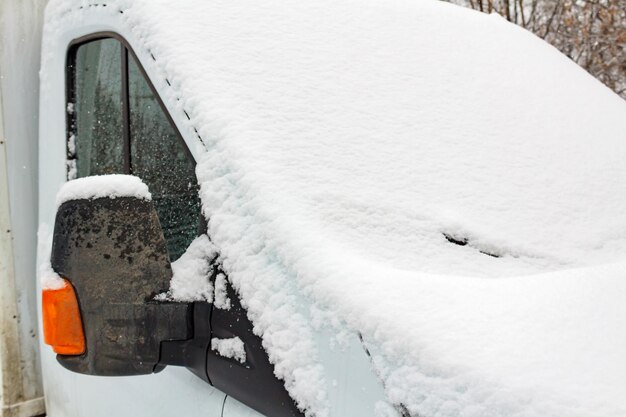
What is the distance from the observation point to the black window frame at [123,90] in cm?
148

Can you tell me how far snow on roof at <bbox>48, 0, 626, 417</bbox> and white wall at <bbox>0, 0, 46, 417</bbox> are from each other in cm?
12

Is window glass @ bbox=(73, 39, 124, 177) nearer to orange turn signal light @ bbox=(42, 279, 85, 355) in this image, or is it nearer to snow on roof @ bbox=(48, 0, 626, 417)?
snow on roof @ bbox=(48, 0, 626, 417)

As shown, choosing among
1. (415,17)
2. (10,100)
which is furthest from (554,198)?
(10,100)

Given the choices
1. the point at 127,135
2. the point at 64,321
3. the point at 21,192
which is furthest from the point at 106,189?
the point at 21,192

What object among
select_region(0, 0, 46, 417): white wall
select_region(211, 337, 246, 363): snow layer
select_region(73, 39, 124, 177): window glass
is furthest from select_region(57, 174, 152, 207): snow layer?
select_region(0, 0, 46, 417): white wall

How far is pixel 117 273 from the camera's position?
4.03 ft

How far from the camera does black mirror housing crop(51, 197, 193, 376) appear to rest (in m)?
1.20

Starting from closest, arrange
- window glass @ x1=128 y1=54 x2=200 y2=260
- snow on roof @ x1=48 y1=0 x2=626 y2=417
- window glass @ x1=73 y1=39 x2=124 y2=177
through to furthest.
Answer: snow on roof @ x1=48 y1=0 x2=626 y2=417 < window glass @ x1=128 y1=54 x2=200 y2=260 < window glass @ x1=73 y1=39 x2=124 y2=177

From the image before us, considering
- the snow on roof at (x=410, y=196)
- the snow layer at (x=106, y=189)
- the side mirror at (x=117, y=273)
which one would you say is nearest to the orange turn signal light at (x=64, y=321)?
the side mirror at (x=117, y=273)

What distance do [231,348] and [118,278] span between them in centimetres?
26

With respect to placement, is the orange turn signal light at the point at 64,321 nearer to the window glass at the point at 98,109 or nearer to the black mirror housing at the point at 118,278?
the black mirror housing at the point at 118,278

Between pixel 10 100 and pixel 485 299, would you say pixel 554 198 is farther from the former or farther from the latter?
pixel 10 100

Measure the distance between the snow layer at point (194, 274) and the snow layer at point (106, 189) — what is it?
17 cm

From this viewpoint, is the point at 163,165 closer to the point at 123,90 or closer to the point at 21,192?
the point at 123,90
